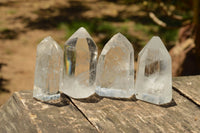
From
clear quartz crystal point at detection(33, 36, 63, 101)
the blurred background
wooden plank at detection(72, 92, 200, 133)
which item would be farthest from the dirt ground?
wooden plank at detection(72, 92, 200, 133)

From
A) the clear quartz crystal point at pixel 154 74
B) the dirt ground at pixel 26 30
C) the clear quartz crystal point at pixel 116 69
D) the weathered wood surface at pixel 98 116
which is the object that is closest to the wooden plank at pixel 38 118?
the weathered wood surface at pixel 98 116

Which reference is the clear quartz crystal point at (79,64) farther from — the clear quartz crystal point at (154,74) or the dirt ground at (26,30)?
the dirt ground at (26,30)

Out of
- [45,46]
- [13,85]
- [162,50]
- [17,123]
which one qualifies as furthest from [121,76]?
[13,85]

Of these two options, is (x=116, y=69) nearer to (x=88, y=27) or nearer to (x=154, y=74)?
(x=154, y=74)

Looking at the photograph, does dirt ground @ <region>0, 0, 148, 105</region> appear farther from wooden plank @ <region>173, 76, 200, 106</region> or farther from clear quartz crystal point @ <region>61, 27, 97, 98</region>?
wooden plank @ <region>173, 76, 200, 106</region>

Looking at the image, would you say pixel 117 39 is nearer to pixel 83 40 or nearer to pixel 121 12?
pixel 83 40
